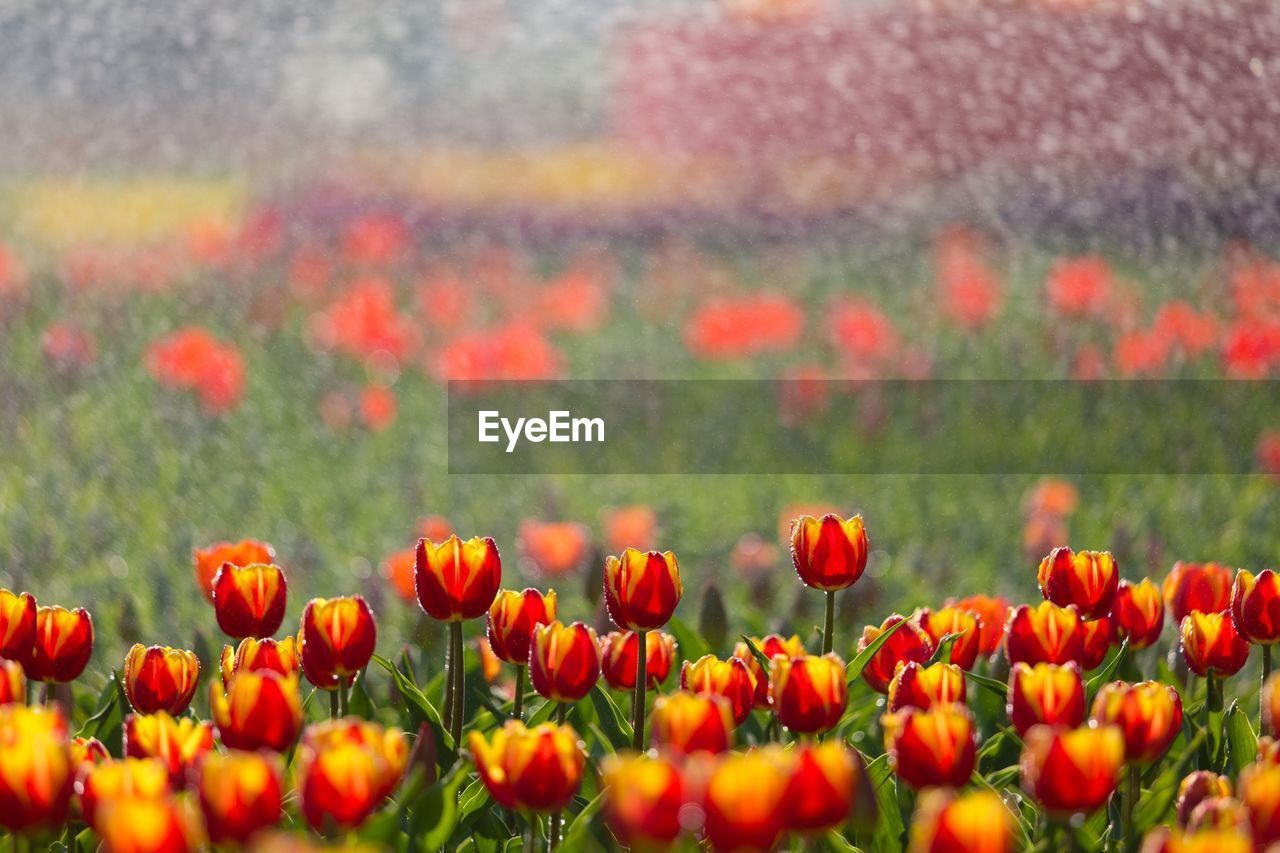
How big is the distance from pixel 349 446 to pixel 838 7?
1072 mm

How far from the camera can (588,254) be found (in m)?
3.38

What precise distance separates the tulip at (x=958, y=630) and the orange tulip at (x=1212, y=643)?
133 millimetres

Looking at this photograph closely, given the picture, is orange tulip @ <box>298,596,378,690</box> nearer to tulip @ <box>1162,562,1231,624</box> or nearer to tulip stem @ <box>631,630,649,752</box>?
tulip stem @ <box>631,630,649,752</box>

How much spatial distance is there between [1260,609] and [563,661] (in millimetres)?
427

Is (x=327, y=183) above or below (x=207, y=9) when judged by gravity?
below

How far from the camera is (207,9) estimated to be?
2.79 metres

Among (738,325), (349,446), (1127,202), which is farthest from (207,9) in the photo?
(1127,202)

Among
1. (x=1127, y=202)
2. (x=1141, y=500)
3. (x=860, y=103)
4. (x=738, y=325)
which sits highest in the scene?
(x=860, y=103)

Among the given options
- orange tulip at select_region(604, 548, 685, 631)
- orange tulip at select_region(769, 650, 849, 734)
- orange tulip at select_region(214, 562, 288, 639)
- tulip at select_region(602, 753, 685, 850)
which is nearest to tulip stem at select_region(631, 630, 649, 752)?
orange tulip at select_region(604, 548, 685, 631)

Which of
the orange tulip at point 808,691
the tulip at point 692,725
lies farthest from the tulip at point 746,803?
the orange tulip at point 808,691

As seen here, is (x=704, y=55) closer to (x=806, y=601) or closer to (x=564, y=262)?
(x=564, y=262)

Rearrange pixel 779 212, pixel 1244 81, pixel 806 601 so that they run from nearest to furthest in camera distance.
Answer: pixel 806 601 → pixel 1244 81 → pixel 779 212

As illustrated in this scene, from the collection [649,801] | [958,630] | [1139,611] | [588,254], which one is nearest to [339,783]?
[649,801]

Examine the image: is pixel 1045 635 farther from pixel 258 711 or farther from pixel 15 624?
pixel 15 624
